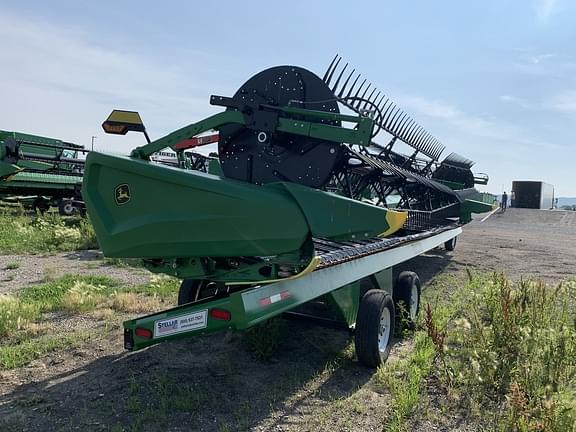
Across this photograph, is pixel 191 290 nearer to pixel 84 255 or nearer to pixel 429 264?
pixel 84 255

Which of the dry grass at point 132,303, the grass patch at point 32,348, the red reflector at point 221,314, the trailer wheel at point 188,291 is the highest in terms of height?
the red reflector at point 221,314

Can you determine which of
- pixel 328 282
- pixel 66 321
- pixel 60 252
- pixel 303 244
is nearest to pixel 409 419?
pixel 328 282

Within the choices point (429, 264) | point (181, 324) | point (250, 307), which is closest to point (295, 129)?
point (250, 307)

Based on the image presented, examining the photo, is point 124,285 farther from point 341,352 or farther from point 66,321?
point 341,352

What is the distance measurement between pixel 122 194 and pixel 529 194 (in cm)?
3910

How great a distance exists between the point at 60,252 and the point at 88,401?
6.94 metres

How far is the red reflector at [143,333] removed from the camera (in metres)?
3.18

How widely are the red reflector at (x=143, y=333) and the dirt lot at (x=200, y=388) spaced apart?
46 centimetres

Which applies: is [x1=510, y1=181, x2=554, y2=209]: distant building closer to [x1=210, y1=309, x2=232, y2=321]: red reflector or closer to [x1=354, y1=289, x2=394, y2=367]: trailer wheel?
[x1=354, y1=289, x2=394, y2=367]: trailer wheel

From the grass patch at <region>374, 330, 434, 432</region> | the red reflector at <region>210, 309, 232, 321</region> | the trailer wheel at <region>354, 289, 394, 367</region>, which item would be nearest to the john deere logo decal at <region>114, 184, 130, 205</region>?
the red reflector at <region>210, 309, 232, 321</region>

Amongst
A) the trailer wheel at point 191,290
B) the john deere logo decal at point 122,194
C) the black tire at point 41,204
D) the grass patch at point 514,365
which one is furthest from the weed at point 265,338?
the black tire at point 41,204

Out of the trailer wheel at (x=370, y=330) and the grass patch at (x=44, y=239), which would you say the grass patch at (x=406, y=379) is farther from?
the grass patch at (x=44, y=239)

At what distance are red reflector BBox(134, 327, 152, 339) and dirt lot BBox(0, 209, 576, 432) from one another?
46 centimetres

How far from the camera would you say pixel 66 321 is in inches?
197
